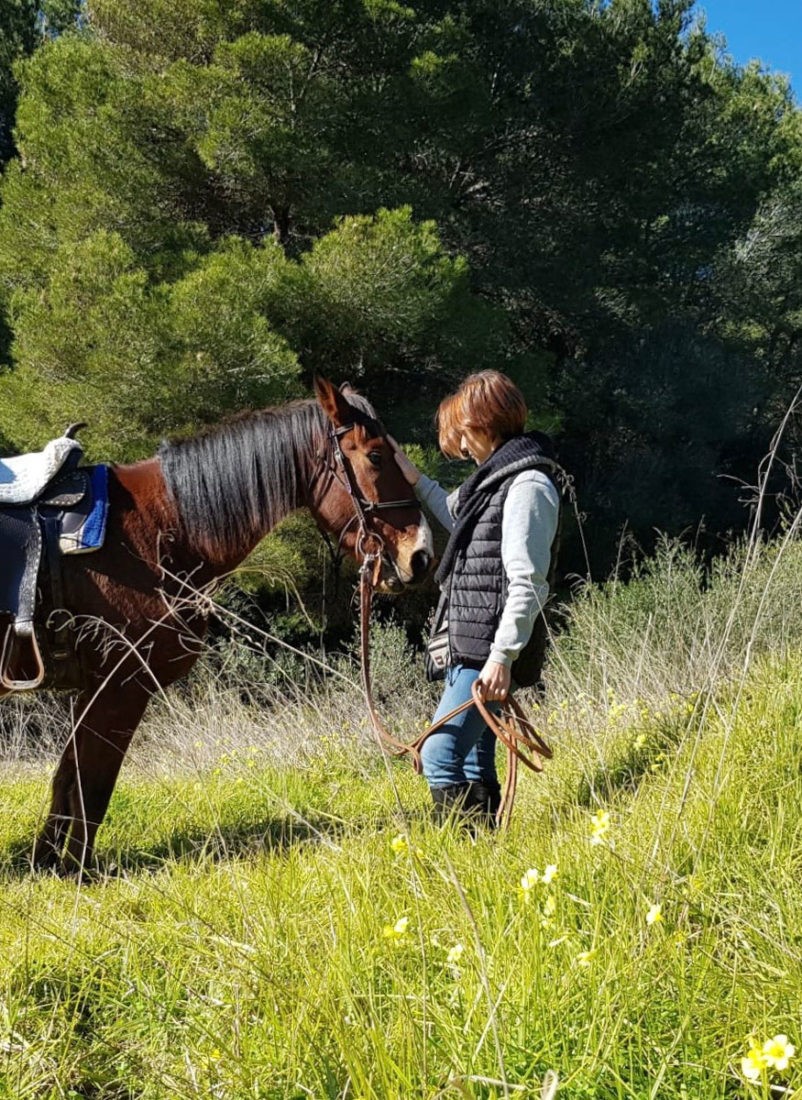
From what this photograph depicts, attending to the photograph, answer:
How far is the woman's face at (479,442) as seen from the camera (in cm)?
260

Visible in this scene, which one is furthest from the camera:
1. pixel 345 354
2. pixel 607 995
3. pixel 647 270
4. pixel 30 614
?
pixel 647 270

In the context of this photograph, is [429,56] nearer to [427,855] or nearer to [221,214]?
[221,214]

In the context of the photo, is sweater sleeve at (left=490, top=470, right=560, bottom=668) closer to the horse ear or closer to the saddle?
the horse ear

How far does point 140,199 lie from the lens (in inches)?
345

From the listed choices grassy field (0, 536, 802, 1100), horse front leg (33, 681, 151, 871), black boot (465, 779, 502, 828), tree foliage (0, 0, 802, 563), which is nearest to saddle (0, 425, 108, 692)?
horse front leg (33, 681, 151, 871)

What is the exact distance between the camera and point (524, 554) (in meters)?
2.29

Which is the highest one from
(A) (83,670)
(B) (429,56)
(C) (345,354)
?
(B) (429,56)

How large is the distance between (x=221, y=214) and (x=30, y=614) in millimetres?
8279

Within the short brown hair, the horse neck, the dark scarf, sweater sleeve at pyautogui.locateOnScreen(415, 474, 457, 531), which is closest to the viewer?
the dark scarf

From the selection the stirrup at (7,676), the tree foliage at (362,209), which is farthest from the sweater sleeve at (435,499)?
the tree foliage at (362,209)

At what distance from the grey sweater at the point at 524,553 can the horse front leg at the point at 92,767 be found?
1.38 metres

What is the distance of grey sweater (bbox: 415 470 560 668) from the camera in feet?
7.45

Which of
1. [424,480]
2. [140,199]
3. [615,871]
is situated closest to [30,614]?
[424,480]

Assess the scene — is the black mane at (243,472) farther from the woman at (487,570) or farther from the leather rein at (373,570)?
the woman at (487,570)
